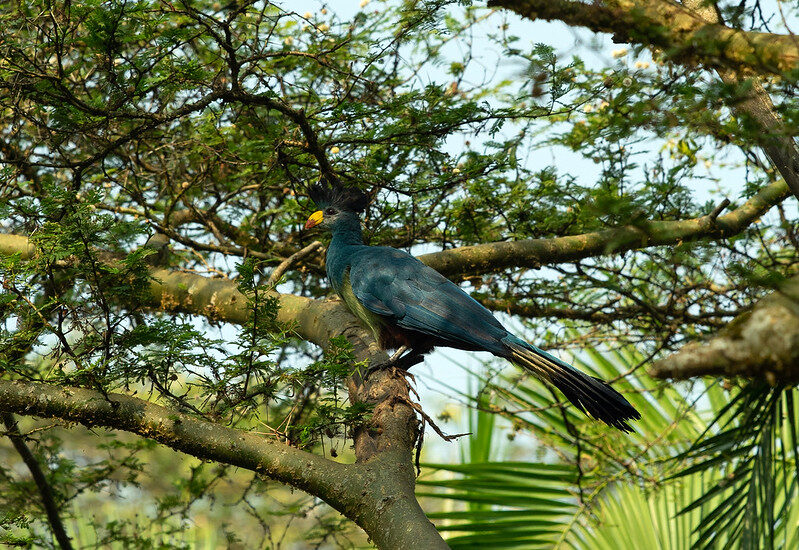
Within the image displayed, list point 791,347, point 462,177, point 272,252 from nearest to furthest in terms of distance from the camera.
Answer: point 791,347
point 462,177
point 272,252

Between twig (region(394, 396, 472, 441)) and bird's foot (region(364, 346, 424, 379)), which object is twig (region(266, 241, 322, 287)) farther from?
twig (region(394, 396, 472, 441))

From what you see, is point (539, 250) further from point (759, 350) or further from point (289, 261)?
point (759, 350)

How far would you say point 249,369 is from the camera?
2641 millimetres

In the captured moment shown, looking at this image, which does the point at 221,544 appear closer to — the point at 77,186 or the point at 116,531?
the point at 116,531

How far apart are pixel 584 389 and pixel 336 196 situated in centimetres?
192

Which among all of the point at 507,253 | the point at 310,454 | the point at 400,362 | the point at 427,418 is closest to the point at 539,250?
the point at 507,253

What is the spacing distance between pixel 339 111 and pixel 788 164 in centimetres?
203

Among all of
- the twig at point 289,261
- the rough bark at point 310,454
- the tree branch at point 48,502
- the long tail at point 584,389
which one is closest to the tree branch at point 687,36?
the long tail at point 584,389

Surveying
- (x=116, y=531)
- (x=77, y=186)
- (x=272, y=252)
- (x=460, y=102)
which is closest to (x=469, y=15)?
(x=460, y=102)

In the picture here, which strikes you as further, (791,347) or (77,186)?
(77,186)

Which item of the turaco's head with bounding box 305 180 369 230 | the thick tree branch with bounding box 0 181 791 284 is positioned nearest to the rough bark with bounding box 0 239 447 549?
the thick tree branch with bounding box 0 181 791 284

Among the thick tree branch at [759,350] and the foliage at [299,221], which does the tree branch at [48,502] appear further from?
the thick tree branch at [759,350]

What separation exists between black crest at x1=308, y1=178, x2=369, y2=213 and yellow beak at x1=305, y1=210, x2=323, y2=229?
55mm

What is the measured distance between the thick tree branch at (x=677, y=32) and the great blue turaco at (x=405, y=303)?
169cm
